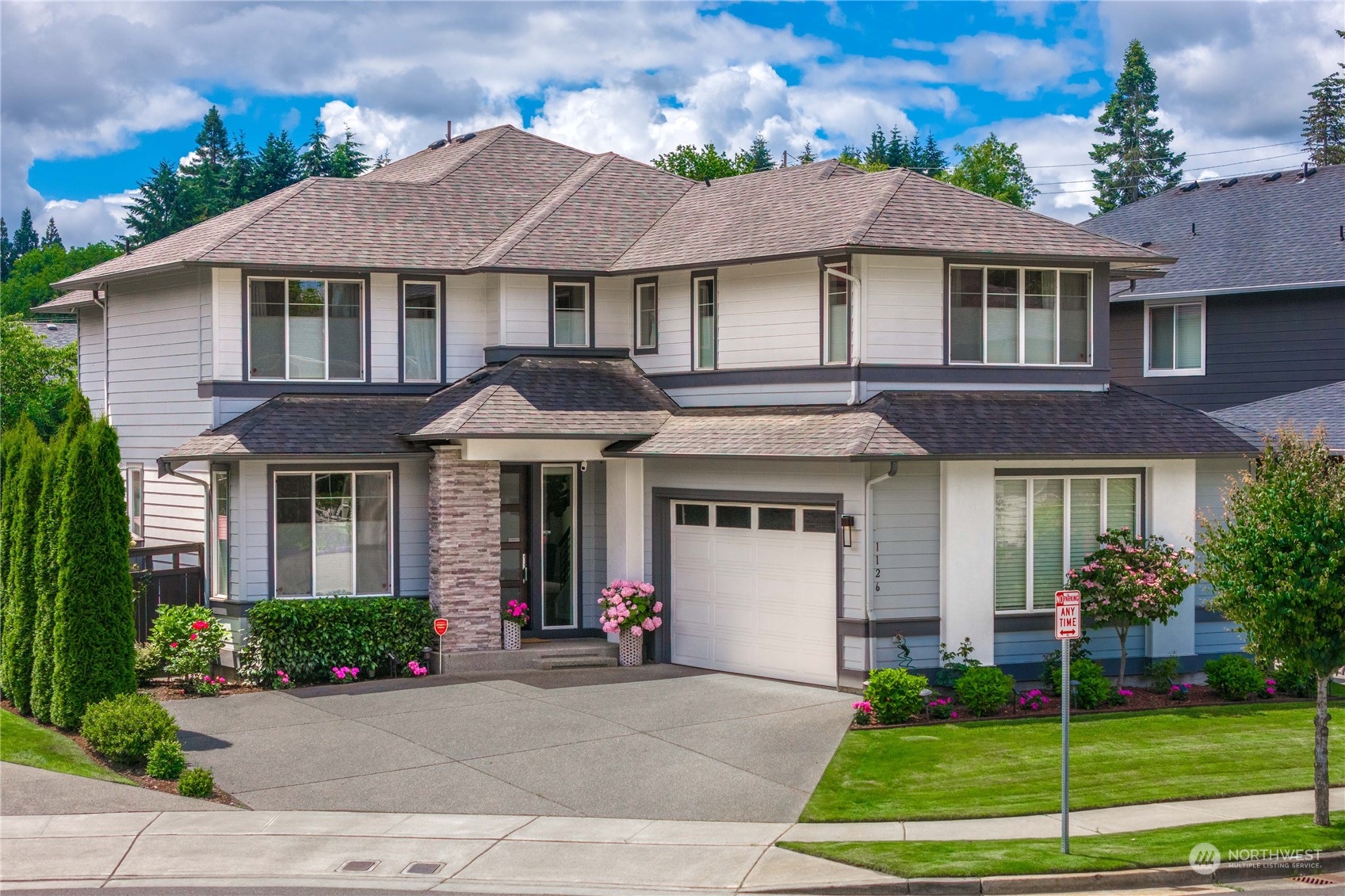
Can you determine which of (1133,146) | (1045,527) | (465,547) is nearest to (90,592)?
(465,547)

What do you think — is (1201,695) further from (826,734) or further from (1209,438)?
(826,734)

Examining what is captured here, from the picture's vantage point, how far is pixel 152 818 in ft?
43.5

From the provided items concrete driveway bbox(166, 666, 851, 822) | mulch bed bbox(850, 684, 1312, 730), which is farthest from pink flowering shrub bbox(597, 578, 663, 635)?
mulch bed bbox(850, 684, 1312, 730)

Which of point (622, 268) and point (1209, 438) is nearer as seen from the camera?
point (1209, 438)

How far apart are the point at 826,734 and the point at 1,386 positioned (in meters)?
27.8

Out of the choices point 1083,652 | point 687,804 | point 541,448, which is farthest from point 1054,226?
point 687,804

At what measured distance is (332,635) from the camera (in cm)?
2048

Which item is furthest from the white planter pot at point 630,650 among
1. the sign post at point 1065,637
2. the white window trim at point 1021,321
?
the sign post at point 1065,637

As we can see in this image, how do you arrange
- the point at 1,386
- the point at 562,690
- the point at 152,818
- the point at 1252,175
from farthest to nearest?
the point at 1,386, the point at 1252,175, the point at 562,690, the point at 152,818

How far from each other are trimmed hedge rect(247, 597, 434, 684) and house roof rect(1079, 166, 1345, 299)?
15.9 m

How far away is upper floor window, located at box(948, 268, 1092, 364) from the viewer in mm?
20484

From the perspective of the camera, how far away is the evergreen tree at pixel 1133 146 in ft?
243

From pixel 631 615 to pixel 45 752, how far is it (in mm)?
8678

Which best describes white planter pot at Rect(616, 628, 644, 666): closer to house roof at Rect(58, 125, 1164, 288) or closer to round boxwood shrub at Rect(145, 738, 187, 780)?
house roof at Rect(58, 125, 1164, 288)
